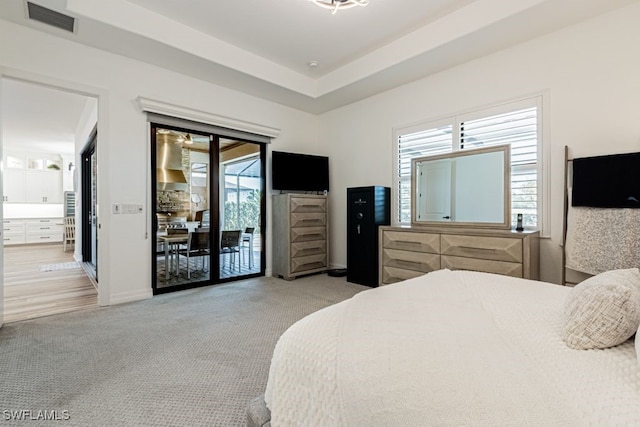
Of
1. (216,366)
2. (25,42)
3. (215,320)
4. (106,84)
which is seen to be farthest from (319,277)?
(25,42)

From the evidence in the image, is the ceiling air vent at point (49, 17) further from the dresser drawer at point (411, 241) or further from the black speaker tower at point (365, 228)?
the dresser drawer at point (411, 241)

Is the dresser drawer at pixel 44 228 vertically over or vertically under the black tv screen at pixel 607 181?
under

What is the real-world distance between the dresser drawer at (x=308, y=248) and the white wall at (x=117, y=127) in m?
1.91

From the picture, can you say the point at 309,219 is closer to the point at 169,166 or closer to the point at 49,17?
the point at 169,166

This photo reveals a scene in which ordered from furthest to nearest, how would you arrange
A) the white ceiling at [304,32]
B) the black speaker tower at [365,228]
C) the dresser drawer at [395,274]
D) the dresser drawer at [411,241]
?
1. the black speaker tower at [365,228]
2. the dresser drawer at [395,274]
3. the dresser drawer at [411,241]
4. the white ceiling at [304,32]

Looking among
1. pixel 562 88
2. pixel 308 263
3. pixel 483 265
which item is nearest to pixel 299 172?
pixel 308 263

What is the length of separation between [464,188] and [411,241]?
0.87 m

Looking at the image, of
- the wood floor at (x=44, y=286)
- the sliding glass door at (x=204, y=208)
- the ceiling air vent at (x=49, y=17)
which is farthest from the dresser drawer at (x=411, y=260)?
the ceiling air vent at (x=49, y=17)

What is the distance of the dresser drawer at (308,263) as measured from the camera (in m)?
4.57

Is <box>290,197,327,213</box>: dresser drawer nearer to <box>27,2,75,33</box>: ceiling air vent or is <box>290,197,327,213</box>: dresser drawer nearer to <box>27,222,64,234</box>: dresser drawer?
<box>27,2,75,33</box>: ceiling air vent

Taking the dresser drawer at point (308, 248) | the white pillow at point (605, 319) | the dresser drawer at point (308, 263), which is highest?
the white pillow at point (605, 319)

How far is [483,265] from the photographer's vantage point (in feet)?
9.80

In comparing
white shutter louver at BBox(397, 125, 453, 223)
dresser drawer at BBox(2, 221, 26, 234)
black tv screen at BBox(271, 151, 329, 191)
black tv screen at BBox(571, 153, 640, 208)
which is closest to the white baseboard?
black tv screen at BBox(271, 151, 329, 191)

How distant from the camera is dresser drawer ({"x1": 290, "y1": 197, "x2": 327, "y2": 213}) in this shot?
15.0ft
